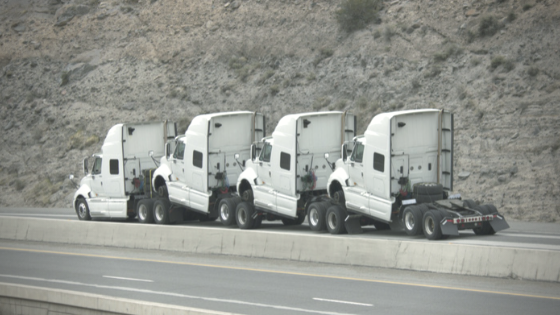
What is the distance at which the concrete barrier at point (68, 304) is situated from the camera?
11.0 meters

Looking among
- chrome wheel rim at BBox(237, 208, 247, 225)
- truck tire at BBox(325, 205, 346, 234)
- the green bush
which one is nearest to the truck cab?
truck tire at BBox(325, 205, 346, 234)

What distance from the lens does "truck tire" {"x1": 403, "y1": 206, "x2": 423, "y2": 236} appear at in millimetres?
19156

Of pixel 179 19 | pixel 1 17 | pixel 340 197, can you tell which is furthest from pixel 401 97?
pixel 1 17

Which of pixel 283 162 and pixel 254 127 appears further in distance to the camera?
pixel 254 127

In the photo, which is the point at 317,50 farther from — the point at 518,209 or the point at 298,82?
the point at 518,209

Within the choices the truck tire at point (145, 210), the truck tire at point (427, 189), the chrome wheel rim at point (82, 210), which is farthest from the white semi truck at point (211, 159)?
the truck tire at point (427, 189)

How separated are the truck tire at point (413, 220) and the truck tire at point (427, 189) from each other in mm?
625

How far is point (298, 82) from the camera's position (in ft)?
144

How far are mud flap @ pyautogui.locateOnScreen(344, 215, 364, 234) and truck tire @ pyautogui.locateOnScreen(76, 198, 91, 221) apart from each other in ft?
39.8

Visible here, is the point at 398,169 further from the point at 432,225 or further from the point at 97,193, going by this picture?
the point at 97,193

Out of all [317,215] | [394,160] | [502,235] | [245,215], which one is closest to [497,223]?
[502,235]

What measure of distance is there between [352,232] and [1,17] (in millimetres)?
49518

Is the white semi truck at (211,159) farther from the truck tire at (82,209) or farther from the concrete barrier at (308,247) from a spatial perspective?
the truck tire at (82,209)

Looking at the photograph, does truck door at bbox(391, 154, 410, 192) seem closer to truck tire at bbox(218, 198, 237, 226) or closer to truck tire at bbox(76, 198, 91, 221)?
truck tire at bbox(218, 198, 237, 226)
